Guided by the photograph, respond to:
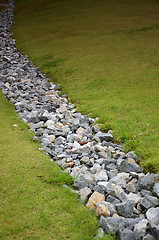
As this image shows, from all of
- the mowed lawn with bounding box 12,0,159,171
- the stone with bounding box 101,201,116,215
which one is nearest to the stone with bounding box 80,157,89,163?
the mowed lawn with bounding box 12,0,159,171

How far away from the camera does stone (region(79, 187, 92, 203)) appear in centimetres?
372

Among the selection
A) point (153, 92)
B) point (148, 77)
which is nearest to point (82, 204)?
point (153, 92)

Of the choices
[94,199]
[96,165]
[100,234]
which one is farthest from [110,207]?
[96,165]

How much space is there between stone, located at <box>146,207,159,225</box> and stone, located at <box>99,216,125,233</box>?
1.30ft

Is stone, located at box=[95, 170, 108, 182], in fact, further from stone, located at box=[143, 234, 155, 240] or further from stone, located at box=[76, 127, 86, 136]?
stone, located at box=[76, 127, 86, 136]

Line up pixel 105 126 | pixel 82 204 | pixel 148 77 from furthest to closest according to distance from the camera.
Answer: pixel 148 77
pixel 105 126
pixel 82 204

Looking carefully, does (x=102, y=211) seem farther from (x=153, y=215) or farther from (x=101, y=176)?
(x=101, y=176)

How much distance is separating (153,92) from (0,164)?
5486 mm

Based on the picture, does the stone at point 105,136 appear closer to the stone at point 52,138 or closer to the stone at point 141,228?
the stone at point 52,138

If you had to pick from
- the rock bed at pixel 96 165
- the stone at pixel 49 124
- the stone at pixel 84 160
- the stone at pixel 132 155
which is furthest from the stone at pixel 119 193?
the stone at pixel 49 124

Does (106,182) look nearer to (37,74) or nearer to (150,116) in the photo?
(150,116)

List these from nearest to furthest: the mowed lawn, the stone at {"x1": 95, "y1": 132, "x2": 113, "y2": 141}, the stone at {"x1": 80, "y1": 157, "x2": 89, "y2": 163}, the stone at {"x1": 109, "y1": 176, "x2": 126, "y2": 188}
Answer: the stone at {"x1": 109, "y1": 176, "x2": 126, "y2": 188} < the stone at {"x1": 80, "y1": 157, "x2": 89, "y2": 163} < the stone at {"x1": 95, "y1": 132, "x2": 113, "y2": 141} < the mowed lawn

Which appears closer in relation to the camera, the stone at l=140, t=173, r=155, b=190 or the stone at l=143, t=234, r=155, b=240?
the stone at l=143, t=234, r=155, b=240

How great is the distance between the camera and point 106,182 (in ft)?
13.6
